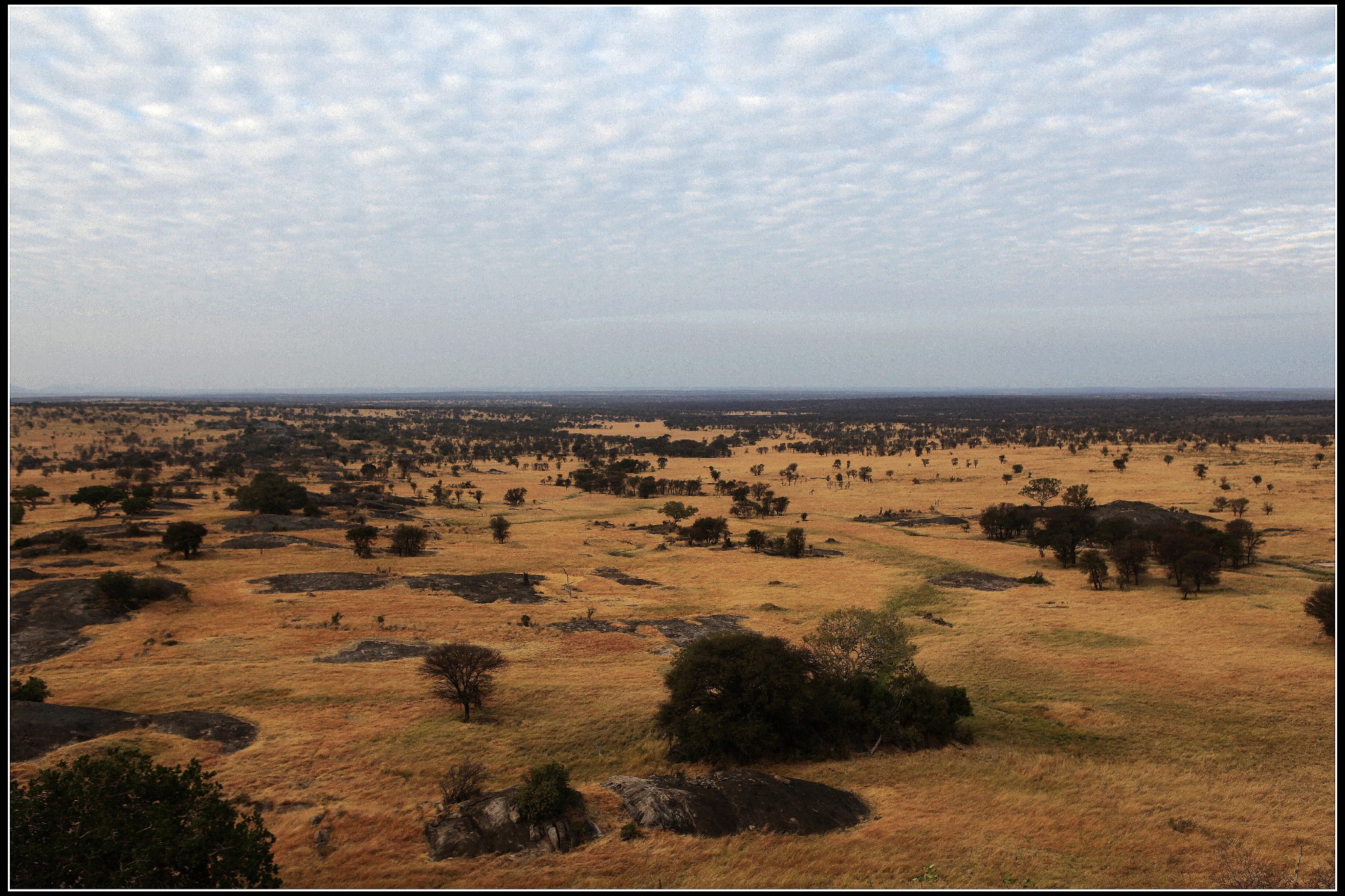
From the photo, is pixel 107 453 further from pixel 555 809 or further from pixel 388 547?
pixel 555 809

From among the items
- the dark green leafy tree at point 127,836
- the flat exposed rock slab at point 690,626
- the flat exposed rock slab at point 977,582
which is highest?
the dark green leafy tree at point 127,836

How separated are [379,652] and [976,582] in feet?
140

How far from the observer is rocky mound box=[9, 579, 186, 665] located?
32094 millimetres

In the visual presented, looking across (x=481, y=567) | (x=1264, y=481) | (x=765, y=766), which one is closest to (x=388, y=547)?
(x=481, y=567)

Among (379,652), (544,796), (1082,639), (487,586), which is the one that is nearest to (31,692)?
(379,652)

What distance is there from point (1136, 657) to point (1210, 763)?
1244 centimetres

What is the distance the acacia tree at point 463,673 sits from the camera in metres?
26.9

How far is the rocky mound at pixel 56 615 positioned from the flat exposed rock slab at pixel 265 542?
14.5 m

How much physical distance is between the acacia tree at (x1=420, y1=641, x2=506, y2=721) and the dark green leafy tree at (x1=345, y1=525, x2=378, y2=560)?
103ft

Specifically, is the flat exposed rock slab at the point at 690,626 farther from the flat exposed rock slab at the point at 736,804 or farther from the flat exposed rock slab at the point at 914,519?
the flat exposed rock slab at the point at 914,519

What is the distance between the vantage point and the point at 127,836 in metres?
13.7

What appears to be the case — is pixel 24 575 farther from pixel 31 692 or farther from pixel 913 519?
pixel 913 519

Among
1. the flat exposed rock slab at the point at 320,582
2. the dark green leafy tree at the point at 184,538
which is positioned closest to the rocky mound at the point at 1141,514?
the flat exposed rock slab at the point at 320,582

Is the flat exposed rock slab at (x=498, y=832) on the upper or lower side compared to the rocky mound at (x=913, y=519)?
lower
